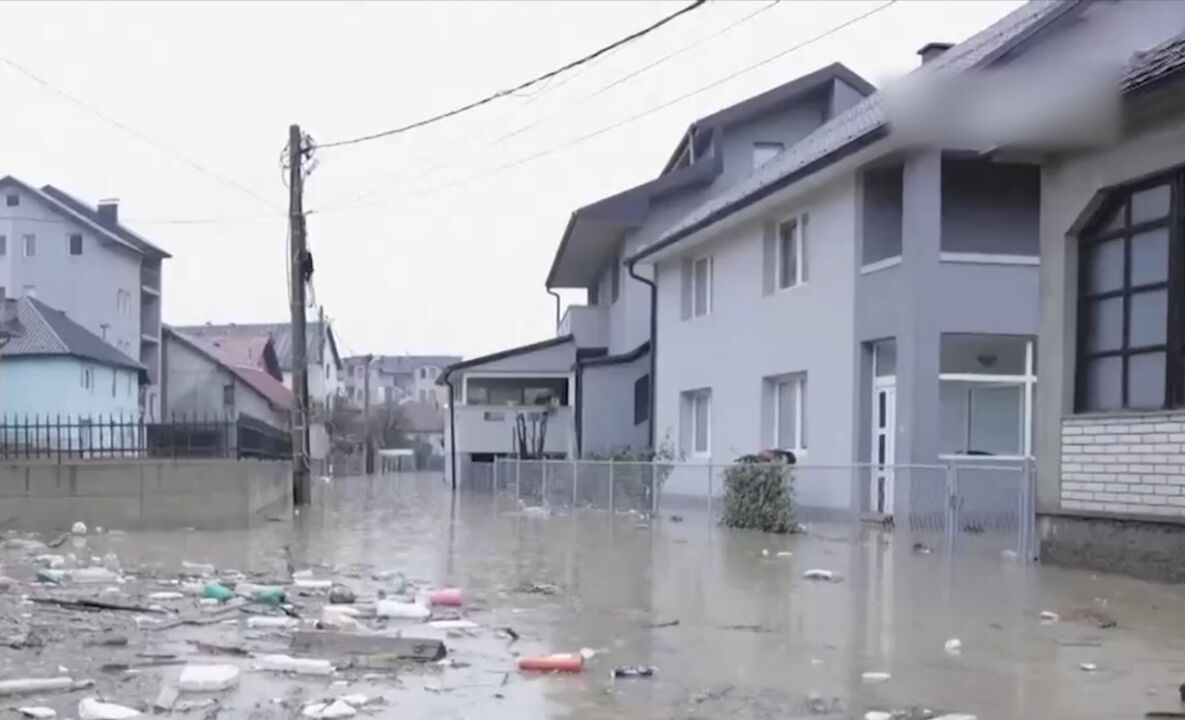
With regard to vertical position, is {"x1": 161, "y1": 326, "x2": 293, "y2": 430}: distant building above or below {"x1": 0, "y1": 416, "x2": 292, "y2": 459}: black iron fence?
above

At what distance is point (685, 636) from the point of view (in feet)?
29.1

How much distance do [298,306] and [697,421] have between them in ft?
29.8

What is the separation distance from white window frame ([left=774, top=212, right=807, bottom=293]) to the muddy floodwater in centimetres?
782

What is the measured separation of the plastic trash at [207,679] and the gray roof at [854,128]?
43.7ft

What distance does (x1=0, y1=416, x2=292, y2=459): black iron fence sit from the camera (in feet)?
63.5

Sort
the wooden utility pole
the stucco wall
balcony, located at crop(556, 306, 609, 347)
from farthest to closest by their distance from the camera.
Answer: the stucco wall
balcony, located at crop(556, 306, 609, 347)
the wooden utility pole

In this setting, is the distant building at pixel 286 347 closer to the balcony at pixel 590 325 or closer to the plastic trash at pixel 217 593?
the balcony at pixel 590 325

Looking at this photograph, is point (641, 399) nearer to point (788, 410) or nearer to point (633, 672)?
point (788, 410)

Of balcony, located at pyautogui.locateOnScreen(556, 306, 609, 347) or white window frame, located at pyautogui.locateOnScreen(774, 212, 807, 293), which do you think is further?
balcony, located at pyautogui.locateOnScreen(556, 306, 609, 347)

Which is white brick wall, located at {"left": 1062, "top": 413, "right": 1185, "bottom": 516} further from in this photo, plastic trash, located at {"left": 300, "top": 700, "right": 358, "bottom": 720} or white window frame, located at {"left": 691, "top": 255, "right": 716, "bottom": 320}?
white window frame, located at {"left": 691, "top": 255, "right": 716, "bottom": 320}

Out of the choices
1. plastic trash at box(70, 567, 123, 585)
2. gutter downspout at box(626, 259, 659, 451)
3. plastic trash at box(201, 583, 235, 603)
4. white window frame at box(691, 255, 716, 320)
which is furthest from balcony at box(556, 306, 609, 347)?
plastic trash at box(201, 583, 235, 603)

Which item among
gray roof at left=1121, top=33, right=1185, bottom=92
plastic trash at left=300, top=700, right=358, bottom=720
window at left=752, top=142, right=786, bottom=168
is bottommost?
plastic trash at left=300, top=700, right=358, bottom=720

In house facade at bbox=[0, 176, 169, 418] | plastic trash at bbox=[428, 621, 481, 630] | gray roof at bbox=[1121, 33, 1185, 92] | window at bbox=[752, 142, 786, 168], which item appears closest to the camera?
plastic trash at bbox=[428, 621, 481, 630]

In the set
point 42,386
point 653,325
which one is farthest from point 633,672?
point 42,386
